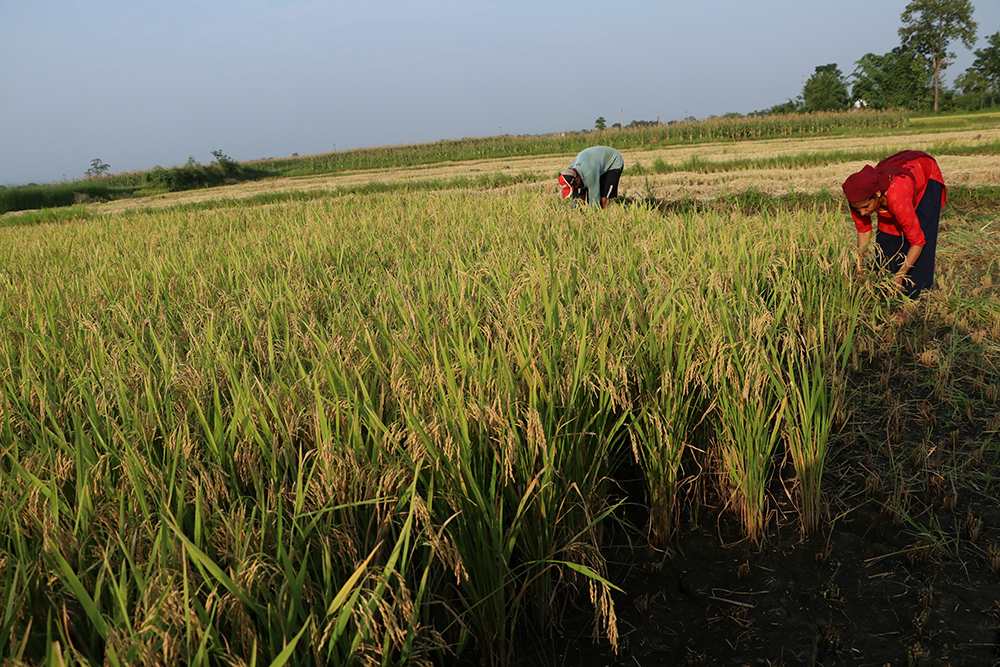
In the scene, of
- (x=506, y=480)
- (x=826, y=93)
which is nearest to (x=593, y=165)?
(x=506, y=480)

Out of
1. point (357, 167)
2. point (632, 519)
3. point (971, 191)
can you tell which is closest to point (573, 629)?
point (632, 519)

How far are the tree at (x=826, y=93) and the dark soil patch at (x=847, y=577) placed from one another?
175 ft

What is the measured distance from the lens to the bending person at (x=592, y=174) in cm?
674

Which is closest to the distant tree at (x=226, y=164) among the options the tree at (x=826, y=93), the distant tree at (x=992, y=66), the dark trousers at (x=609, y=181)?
the dark trousers at (x=609, y=181)

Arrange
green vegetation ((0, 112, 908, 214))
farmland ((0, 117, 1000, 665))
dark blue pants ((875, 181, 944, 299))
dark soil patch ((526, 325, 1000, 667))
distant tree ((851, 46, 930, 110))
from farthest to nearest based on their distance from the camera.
A: 1. distant tree ((851, 46, 930, 110))
2. green vegetation ((0, 112, 908, 214))
3. dark blue pants ((875, 181, 944, 299))
4. dark soil patch ((526, 325, 1000, 667))
5. farmland ((0, 117, 1000, 665))

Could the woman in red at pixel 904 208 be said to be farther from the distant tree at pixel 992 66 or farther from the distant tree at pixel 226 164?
the distant tree at pixel 992 66

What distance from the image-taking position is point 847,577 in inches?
70.1

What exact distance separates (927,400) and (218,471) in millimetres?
2941

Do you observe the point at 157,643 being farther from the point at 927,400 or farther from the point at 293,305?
the point at 927,400

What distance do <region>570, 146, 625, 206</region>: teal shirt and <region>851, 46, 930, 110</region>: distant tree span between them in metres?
47.8

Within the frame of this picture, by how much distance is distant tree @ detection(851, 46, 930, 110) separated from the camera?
4422cm

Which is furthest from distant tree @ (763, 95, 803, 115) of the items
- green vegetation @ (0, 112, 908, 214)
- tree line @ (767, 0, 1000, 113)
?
green vegetation @ (0, 112, 908, 214)

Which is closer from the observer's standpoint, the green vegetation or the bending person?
the bending person

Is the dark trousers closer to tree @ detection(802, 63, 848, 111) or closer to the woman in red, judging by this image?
the woman in red
